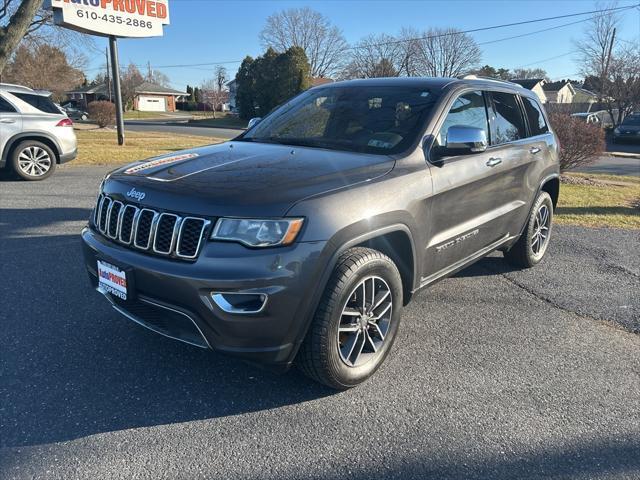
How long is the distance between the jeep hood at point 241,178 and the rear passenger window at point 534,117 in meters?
2.44

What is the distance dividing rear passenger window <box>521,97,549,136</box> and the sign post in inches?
558

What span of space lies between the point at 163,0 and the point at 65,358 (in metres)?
16.6

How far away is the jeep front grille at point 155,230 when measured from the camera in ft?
8.17

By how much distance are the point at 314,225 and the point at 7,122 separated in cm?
865

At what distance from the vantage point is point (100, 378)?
2.96m

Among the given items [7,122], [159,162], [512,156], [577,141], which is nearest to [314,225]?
[159,162]

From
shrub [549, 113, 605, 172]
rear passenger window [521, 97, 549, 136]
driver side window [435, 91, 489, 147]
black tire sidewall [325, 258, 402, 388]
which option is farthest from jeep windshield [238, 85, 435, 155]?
shrub [549, 113, 605, 172]

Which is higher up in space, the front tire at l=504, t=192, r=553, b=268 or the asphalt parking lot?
the front tire at l=504, t=192, r=553, b=268

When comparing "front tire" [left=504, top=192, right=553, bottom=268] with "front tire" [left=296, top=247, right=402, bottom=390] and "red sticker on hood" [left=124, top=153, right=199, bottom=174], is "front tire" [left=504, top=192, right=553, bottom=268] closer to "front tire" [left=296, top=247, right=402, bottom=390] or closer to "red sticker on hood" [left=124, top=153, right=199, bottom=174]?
"front tire" [left=296, top=247, right=402, bottom=390]

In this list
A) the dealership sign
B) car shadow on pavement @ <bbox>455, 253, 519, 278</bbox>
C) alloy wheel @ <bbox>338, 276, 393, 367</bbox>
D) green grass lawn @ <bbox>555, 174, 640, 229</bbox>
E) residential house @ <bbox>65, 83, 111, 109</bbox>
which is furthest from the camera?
residential house @ <bbox>65, 83, 111, 109</bbox>

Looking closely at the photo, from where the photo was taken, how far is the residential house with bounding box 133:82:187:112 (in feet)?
262

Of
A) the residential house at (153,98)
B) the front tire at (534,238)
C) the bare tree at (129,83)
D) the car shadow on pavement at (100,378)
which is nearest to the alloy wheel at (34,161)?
the car shadow on pavement at (100,378)

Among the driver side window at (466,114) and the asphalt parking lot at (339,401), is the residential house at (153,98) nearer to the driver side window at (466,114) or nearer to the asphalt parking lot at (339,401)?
the driver side window at (466,114)

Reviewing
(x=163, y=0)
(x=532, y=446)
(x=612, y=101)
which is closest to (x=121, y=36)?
(x=163, y=0)
